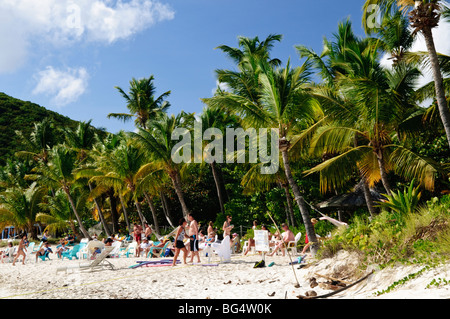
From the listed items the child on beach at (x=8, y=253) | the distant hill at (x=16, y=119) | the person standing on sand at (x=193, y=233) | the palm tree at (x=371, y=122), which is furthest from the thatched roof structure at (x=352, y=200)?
the distant hill at (x=16, y=119)

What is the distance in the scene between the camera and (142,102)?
2612 centimetres

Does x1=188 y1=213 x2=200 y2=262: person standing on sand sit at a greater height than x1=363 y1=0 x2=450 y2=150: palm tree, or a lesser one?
lesser

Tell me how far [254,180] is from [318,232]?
13.6 feet

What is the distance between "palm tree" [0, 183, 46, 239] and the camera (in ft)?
92.4

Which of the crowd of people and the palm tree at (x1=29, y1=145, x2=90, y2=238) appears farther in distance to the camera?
the palm tree at (x1=29, y1=145, x2=90, y2=238)

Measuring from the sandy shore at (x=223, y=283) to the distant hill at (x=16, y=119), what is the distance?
44.3m

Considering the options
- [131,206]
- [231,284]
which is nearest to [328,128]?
[231,284]

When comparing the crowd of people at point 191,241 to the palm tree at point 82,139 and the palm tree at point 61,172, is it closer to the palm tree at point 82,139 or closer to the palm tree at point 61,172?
the palm tree at point 61,172

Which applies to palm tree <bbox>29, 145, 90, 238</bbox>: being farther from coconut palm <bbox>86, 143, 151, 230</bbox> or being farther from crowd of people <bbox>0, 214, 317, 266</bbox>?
crowd of people <bbox>0, 214, 317, 266</bbox>

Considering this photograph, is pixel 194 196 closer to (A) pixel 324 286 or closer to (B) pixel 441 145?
(B) pixel 441 145

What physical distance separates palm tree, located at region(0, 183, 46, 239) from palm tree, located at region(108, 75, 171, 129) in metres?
9.98

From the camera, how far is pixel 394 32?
47.9 feet

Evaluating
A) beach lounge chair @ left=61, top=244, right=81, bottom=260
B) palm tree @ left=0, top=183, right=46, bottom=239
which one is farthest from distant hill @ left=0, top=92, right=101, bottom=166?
beach lounge chair @ left=61, top=244, right=81, bottom=260

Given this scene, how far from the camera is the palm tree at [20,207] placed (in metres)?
28.2
